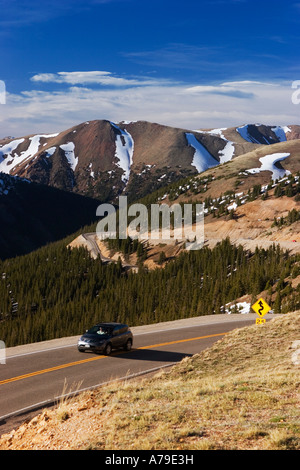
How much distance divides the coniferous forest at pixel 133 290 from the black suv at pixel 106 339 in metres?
28.5

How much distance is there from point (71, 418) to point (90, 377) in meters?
7.79

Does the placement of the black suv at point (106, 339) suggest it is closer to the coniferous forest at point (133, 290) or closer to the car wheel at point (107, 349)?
the car wheel at point (107, 349)

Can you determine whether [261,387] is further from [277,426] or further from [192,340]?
[192,340]

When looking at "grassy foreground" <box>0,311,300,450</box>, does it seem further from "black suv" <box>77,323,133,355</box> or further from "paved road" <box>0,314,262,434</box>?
"black suv" <box>77,323,133,355</box>

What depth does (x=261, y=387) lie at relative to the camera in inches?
572

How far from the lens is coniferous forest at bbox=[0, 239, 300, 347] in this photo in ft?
231

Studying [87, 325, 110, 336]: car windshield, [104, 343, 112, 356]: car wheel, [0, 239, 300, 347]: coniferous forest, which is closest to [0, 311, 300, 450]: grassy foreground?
[104, 343, 112, 356]: car wheel

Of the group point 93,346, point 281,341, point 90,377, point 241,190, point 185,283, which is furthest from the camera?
point 241,190

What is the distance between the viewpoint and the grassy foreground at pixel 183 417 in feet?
33.1

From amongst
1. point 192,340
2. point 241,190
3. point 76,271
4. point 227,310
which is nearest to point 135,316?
point 227,310

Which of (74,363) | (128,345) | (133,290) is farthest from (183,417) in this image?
(133,290)

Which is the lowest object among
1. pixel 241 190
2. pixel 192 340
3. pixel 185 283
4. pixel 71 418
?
pixel 185 283

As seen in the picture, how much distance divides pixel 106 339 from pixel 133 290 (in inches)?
2528

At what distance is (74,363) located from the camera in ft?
76.3
